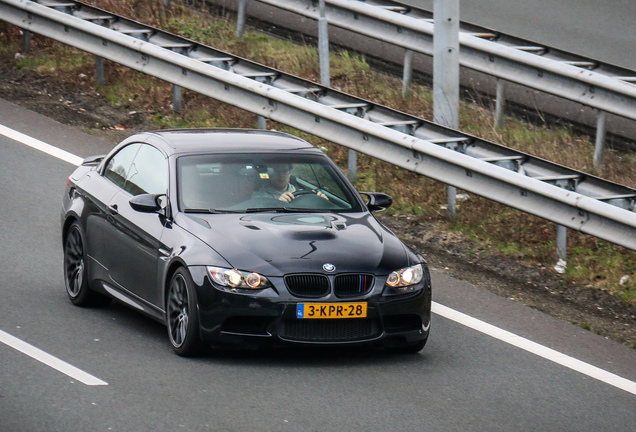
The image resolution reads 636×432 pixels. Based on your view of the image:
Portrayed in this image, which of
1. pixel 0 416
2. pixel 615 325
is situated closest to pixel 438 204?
pixel 615 325

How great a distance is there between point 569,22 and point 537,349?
38.2 ft

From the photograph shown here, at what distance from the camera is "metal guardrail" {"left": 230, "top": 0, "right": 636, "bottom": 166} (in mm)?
14016

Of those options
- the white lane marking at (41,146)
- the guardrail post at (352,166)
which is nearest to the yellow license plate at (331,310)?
the guardrail post at (352,166)

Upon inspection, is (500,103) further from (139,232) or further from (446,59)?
(139,232)

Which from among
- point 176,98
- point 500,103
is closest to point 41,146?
point 176,98

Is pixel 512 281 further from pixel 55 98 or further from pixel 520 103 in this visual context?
pixel 55 98

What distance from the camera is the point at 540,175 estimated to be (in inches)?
471

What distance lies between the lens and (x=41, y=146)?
48.3 feet

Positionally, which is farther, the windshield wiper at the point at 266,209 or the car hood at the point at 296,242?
the windshield wiper at the point at 266,209

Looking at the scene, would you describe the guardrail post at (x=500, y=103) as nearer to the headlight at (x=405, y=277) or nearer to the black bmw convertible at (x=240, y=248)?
the black bmw convertible at (x=240, y=248)

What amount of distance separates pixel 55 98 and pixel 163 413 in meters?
9.73

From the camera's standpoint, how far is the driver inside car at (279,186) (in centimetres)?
964

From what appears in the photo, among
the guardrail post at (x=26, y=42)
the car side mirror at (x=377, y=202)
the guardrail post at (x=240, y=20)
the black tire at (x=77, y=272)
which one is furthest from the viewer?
the guardrail post at (x=240, y=20)

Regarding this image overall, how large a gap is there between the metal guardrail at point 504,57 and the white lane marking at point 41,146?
4.12 m
